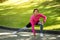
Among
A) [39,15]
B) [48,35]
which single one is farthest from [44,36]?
[39,15]

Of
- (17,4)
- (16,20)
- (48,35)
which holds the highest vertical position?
(17,4)

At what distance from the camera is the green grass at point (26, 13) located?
3.95 metres

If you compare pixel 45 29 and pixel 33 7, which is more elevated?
pixel 33 7

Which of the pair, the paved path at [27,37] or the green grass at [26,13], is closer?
the paved path at [27,37]

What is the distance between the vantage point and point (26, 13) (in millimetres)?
4094

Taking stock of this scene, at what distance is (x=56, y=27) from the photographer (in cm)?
388

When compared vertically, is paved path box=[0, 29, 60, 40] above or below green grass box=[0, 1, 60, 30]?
below

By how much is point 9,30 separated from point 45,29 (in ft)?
2.03

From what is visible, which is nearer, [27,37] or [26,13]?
[27,37]

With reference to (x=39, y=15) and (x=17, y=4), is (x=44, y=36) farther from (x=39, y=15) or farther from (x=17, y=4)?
(x=17, y=4)

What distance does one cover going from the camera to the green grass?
3950 millimetres

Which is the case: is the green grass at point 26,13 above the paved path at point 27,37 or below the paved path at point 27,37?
above

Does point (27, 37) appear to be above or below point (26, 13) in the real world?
below

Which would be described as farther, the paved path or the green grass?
the green grass
